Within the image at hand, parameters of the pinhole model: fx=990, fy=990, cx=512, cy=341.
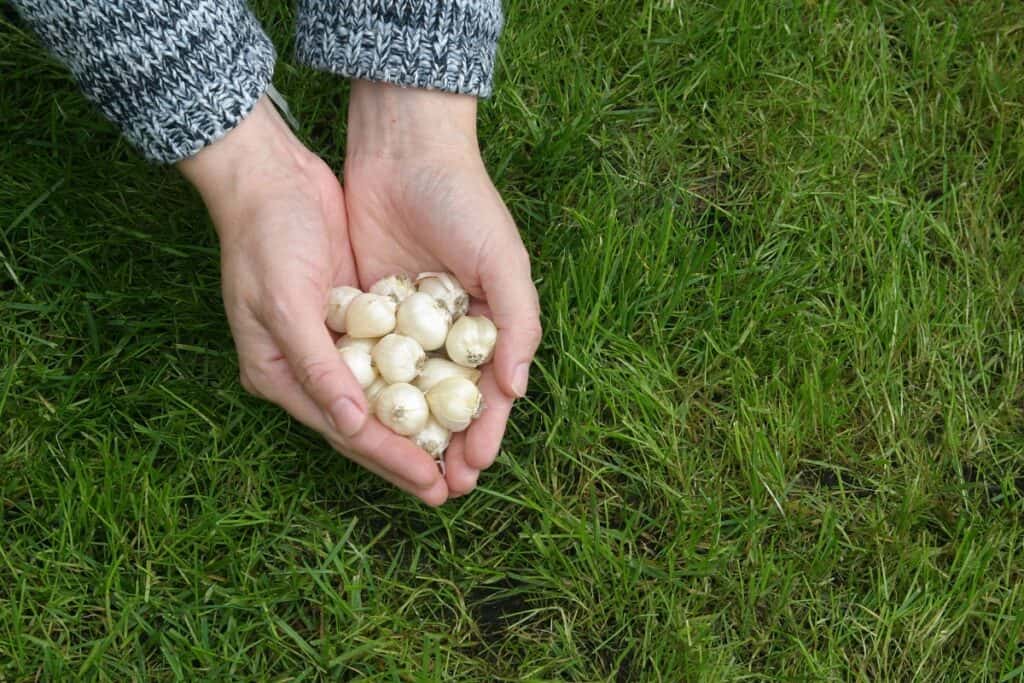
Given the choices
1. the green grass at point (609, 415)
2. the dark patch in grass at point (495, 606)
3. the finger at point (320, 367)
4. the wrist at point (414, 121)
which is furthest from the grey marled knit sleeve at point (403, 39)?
the dark patch in grass at point (495, 606)

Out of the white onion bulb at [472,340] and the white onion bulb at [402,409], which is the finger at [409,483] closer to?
the white onion bulb at [402,409]

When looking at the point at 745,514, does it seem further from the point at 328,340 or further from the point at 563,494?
the point at 328,340

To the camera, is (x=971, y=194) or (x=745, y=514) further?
(x=971, y=194)

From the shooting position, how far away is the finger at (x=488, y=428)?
4.71 ft

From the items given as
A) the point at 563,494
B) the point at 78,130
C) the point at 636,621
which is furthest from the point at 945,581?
the point at 78,130

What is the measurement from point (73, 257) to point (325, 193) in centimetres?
46

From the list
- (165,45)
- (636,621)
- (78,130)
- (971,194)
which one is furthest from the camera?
(971,194)

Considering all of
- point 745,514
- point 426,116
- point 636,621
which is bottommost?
point 636,621

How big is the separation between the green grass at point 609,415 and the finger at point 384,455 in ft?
0.41

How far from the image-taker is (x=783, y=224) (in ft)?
5.89

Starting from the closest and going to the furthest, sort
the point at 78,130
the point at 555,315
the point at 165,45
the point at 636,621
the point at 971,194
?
the point at 165,45, the point at 636,621, the point at 555,315, the point at 78,130, the point at 971,194

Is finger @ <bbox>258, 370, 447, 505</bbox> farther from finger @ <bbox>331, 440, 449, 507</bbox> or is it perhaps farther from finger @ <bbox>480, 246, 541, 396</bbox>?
finger @ <bbox>480, 246, 541, 396</bbox>

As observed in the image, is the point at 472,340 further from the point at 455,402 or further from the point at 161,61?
the point at 161,61

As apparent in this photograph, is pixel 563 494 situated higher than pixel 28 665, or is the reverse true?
pixel 563 494
